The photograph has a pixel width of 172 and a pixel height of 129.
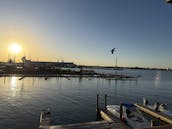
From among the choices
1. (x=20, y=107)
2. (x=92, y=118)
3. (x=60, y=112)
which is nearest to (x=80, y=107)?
(x=60, y=112)

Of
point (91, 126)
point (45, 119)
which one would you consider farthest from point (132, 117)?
point (45, 119)

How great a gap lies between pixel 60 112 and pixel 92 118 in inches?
240

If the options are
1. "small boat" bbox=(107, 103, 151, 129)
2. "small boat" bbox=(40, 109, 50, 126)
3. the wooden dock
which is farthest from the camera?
"small boat" bbox=(40, 109, 50, 126)

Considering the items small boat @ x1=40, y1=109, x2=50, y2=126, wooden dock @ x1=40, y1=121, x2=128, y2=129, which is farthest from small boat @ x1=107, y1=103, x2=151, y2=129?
small boat @ x1=40, y1=109, x2=50, y2=126

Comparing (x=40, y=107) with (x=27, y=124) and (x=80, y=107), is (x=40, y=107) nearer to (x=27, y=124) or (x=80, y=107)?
(x=80, y=107)

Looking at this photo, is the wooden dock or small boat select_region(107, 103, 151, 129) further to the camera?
small boat select_region(107, 103, 151, 129)

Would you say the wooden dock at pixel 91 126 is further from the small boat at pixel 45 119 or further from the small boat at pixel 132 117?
the small boat at pixel 132 117

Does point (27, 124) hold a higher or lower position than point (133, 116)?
lower

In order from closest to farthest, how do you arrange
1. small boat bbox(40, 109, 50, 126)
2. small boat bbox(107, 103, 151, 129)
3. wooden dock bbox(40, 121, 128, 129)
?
wooden dock bbox(40, 121, 128, 129), small boat bbox(107, 103, 151, 129), small boat bbox(40, 109, 50, 126)

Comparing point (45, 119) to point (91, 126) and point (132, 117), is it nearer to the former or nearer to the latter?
point (91, 126)

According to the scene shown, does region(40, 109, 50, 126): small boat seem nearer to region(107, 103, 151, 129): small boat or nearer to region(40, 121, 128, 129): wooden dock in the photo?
region(40, 121, 128, 129): wooden dock

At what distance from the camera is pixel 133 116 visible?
2423 cm

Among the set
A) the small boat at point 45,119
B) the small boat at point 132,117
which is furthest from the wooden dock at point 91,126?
the small boat at point 132,117

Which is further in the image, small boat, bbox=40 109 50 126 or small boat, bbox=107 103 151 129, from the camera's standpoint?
small boat, bbox=40 109 50 126
